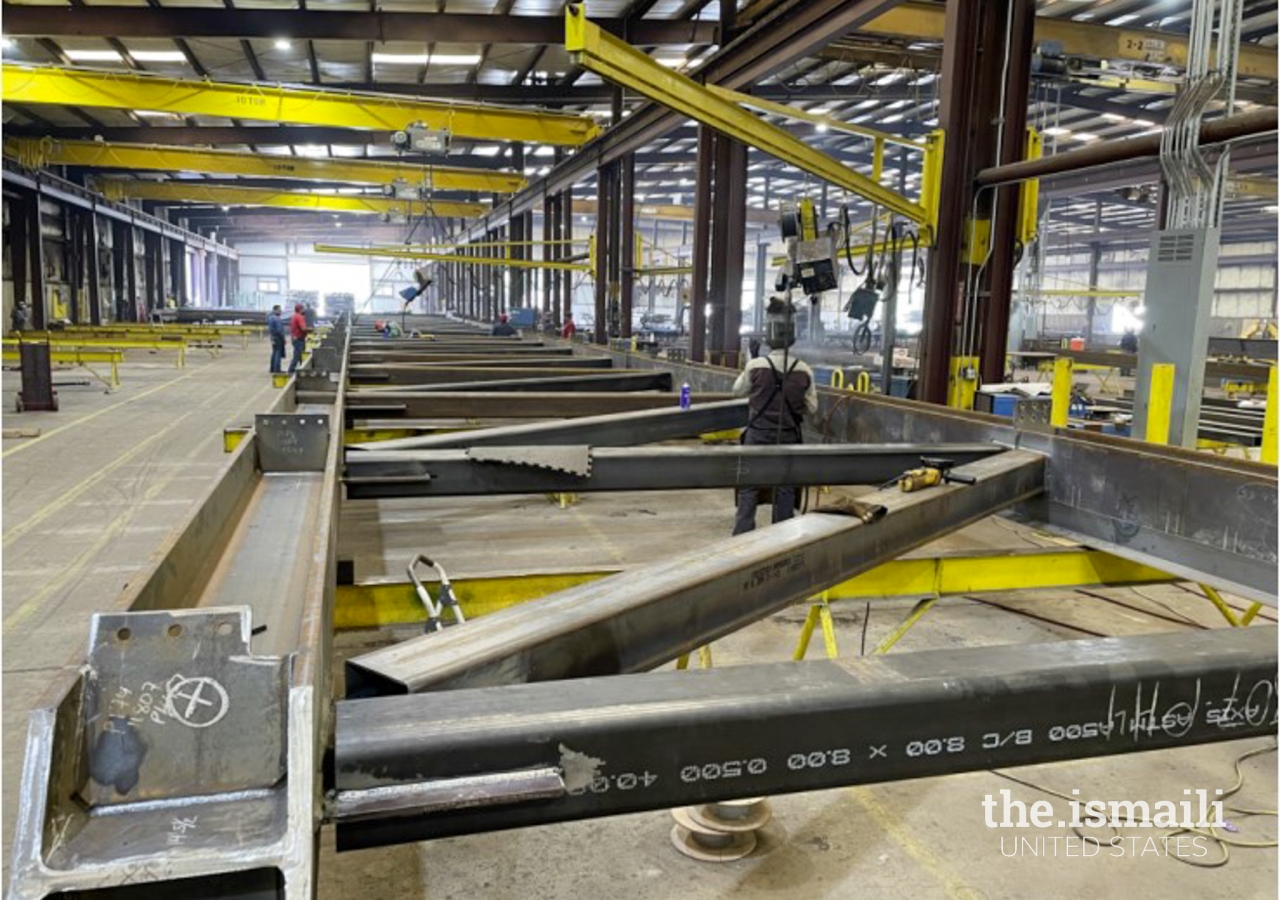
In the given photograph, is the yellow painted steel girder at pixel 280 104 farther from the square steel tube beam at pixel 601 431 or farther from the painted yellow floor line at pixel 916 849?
the painted yellow floor line at pixel 916 849

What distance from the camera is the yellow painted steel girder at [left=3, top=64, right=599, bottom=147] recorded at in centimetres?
1152

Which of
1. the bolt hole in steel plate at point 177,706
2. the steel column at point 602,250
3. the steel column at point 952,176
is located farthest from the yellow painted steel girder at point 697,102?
the steel column at point 602,250

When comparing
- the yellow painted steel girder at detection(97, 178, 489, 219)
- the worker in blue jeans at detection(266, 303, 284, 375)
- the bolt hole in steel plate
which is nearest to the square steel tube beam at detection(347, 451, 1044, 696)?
the bolt hole in steel plate

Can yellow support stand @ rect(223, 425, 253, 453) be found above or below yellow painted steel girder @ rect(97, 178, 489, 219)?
below

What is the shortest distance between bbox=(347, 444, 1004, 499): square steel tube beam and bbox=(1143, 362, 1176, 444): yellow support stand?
0.72 metres

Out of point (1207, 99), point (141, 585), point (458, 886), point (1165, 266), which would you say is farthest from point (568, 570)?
point (1207, 99)

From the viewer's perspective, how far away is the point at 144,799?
0.96 meters

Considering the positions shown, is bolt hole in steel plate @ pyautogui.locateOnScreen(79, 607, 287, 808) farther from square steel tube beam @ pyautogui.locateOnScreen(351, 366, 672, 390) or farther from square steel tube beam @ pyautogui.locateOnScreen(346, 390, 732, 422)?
square steel tube beam @ pyautogui.locateOnScreen(351, 366, 672, 390)

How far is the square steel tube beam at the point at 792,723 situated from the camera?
116 centimetres

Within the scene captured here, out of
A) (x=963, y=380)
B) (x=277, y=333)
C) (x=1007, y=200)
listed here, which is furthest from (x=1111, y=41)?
(x=277, y=333)

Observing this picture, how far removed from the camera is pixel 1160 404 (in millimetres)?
3889

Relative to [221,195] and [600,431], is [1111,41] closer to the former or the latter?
[600,431]

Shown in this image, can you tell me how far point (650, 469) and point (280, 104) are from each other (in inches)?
437

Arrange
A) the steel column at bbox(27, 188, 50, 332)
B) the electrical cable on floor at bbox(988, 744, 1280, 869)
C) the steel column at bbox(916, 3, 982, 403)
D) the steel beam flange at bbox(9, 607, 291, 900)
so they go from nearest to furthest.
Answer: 1. the steel beam flange at bbox(9, 607, 291, 900)
2. the electrical cable on floor at bbox(988, 744, 1280, 869)
3. the steel column at bbox(916, 3, 982, 403)
4. the steel column at bbox(27, 188, 50, 332)
